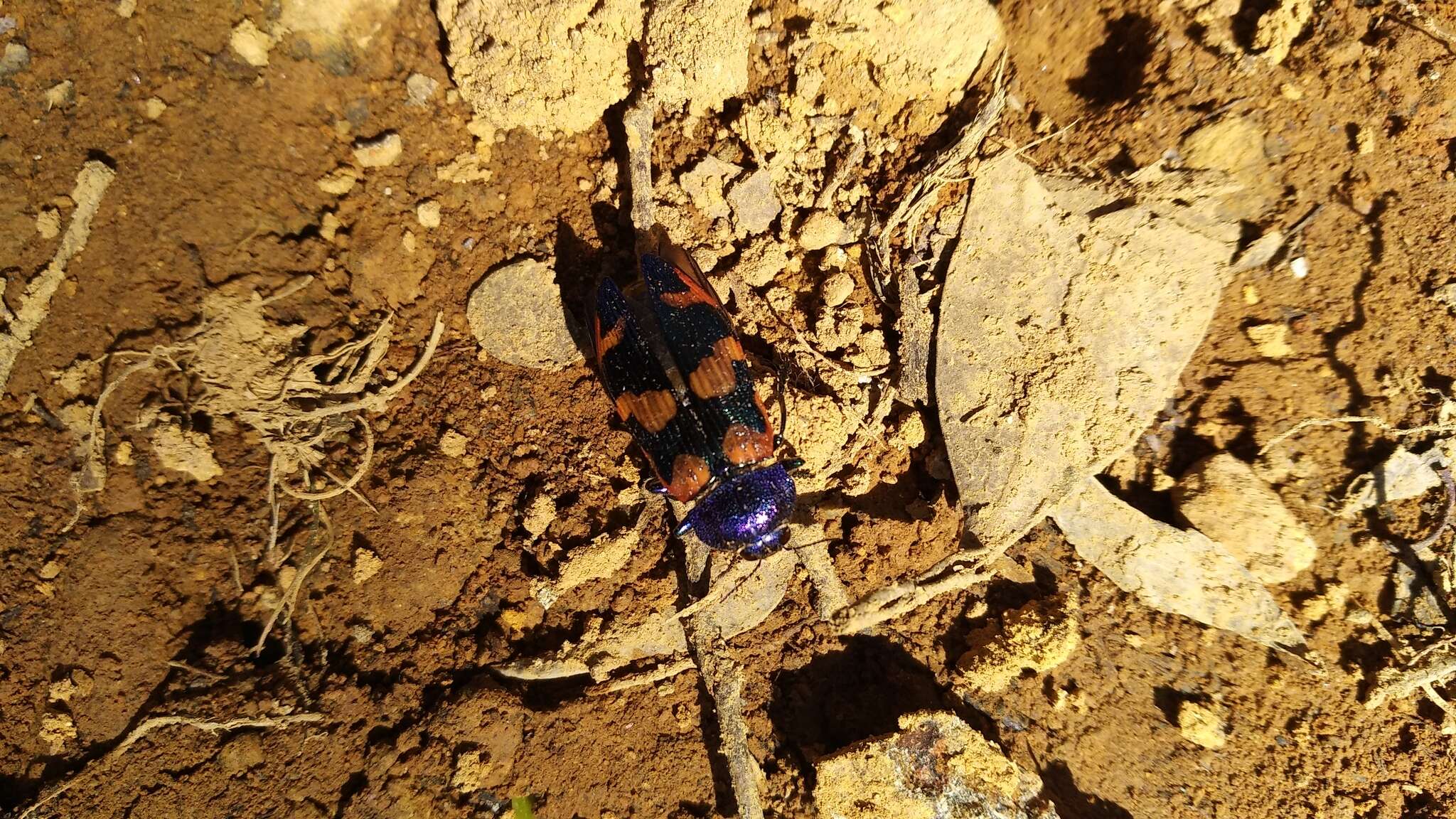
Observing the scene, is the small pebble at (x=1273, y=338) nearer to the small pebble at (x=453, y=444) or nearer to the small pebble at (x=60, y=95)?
the small pebble at (x=453, y=444)

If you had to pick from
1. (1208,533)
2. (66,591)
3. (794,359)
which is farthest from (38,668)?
(1208,533)

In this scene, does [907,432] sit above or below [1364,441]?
above

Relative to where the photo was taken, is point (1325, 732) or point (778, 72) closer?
point (1325, 732)

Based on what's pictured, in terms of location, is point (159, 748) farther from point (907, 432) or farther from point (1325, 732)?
point (1325, 732)

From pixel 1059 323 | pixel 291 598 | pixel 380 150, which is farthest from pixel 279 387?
pixel 1059 323

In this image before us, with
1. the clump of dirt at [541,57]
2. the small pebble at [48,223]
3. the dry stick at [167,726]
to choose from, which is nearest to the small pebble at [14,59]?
the small pebble at [48,223]

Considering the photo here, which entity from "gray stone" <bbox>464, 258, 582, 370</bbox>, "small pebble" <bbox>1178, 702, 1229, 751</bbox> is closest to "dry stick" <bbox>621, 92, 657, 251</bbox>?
"gray stone" <bbox>464, 258, 582, 370</bbox>
